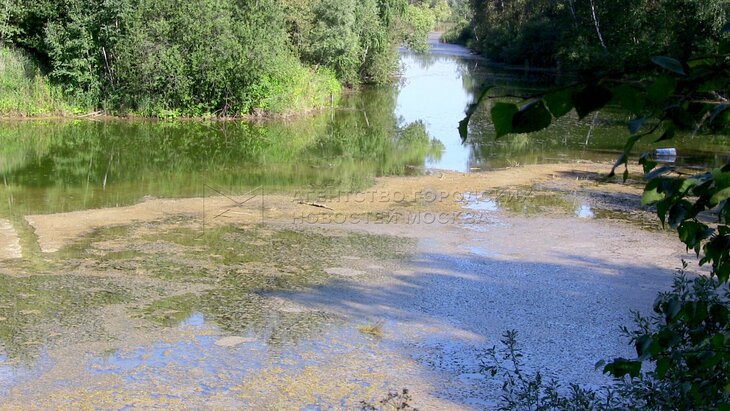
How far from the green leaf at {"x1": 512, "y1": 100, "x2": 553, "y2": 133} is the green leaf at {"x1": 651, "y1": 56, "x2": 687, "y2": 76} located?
193 millimetres

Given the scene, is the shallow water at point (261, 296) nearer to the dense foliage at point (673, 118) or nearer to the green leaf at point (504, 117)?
the dense foliage at point (673, 118)

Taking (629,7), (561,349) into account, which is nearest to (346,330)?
(561,349)

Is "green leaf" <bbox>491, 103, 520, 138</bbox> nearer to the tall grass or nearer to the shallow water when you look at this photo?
the shallow water

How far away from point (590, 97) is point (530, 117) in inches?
4.5

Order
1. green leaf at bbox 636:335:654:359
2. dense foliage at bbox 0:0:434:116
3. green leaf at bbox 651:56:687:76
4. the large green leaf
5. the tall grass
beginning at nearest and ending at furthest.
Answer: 1. green leaf at bbox 651:56:687:76
2. the large green leaf
3. green leaf at bbox 636:335:654:359
4. the tall grass
5. dense foliage at bbox 0:0:434:116

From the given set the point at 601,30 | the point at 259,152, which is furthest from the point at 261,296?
the point at 601,30

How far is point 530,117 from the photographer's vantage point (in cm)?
135

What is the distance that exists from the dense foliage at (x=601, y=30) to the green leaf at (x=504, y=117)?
53.0ft

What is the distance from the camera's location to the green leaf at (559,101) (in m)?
1.36

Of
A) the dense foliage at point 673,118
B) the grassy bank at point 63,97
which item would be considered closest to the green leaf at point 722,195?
the dense foliage at point 673,118

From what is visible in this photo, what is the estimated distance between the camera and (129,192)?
42.3 ft

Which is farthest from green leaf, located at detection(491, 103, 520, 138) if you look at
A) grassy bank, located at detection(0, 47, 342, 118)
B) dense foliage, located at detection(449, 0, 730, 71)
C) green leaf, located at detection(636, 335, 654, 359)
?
grassy bank, located at detection(0, 47, 342, 118)

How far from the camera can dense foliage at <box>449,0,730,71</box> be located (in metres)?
26.5

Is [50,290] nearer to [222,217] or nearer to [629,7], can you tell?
[222,217]
